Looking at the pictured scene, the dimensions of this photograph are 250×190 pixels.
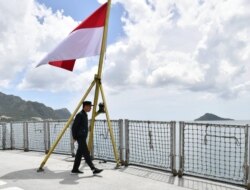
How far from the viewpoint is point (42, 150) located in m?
12.5

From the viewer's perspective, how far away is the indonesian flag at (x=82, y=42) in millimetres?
8534

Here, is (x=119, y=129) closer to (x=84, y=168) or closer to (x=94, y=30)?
(x=84, y=168)

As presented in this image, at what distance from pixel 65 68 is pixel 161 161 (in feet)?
11.7

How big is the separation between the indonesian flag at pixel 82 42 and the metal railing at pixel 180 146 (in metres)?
2.17

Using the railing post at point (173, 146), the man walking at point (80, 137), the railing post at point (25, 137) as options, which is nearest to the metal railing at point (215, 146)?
the railing post at point (173, 146)

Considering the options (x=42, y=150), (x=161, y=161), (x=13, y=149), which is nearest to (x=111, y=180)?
(x=161, y=161)

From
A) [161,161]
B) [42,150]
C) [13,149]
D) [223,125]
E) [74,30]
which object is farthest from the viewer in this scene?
[13,149]

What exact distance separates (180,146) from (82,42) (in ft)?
11.8

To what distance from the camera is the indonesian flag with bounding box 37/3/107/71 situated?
8.53m

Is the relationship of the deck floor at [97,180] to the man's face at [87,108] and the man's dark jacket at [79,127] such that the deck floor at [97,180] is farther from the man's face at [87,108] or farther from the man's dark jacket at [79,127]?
the man's face at [87,108]

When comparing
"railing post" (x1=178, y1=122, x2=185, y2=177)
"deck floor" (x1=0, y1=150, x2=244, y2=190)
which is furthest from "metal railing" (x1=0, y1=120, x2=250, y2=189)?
"deck floor" (x1=0, y1=150, x2=244, y2=190)

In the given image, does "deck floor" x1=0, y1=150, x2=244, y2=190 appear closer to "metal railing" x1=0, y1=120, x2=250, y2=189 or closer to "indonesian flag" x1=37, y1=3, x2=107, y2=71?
"metal railing" x1=0, y1=120, x2=250, y2=189

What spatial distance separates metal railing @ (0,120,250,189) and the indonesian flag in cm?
217

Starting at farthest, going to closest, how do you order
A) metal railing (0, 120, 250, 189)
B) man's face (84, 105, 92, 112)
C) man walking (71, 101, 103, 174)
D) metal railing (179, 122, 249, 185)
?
man's face (84, 105, 92, 112), man walking (71, 101, 103, 174), metal railing (0, 120, 250, 189), metal railing (179, 122, 249, 185)
